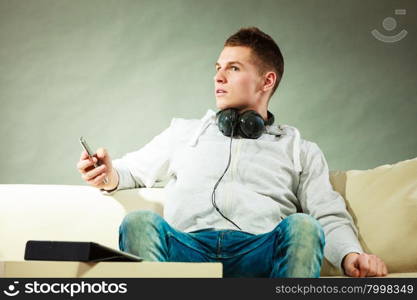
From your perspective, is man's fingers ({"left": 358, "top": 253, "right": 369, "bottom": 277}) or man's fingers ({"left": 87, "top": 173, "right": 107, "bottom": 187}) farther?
man's fingers ({"left": 87, "top": 173, "right": 107, "bottom": 187})

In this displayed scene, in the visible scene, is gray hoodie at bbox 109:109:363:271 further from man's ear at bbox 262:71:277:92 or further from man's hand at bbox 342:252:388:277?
man's ear at bbox 262:71:277:92

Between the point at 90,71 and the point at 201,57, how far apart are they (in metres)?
0.42

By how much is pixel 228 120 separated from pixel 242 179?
186mm

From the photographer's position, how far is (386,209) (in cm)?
184

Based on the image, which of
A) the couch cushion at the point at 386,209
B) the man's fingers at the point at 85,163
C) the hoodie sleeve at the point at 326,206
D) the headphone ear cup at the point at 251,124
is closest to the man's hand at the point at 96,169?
the man's fingers at the point at 85,163

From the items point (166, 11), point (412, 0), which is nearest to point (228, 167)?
point (166, 11)

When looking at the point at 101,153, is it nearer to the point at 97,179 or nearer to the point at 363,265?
the point at 97,179

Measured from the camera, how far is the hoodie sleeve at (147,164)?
6.33ft

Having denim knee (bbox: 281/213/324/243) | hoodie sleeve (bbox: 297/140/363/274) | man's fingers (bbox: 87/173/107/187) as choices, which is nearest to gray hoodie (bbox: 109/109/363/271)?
hoodie sleeve (bbox: 297/140/363/274)

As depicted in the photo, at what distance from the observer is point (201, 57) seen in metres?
2.32

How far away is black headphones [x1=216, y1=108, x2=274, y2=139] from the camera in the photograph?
1828 mm

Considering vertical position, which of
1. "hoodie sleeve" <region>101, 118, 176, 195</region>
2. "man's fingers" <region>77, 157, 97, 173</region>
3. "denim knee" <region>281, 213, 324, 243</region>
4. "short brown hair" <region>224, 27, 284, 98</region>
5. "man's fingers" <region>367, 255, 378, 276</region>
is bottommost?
"man's fingers" <region>367, 255, 378, 276</region>

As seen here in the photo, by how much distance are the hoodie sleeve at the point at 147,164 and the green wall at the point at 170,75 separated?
342 millimetres

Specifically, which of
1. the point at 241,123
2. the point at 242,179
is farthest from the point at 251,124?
the point at 242,179
